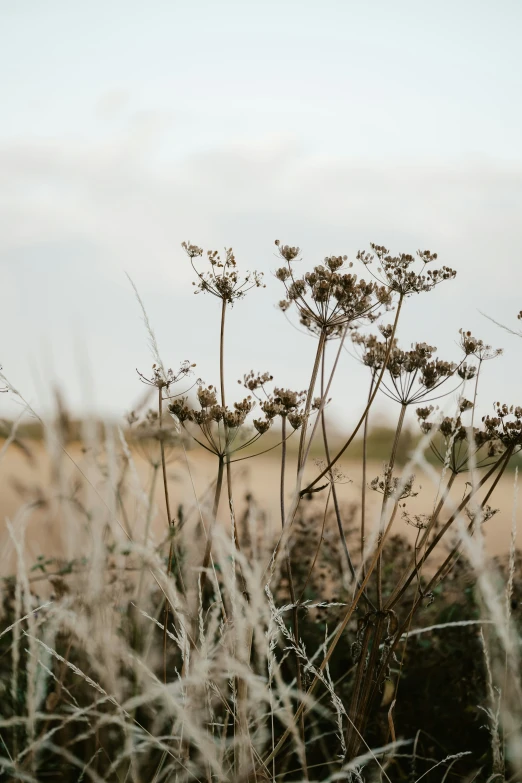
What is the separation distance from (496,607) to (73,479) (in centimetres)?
176

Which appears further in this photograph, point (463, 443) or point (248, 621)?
point (463, 443)

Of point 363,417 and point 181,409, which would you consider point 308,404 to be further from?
point 181,409

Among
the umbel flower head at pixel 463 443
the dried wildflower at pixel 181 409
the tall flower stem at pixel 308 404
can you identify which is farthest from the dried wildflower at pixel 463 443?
the dried wildflower at pixel 181 409

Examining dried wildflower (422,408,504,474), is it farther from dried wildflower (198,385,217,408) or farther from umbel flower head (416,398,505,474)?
dried wildflower (198,385,217,408)

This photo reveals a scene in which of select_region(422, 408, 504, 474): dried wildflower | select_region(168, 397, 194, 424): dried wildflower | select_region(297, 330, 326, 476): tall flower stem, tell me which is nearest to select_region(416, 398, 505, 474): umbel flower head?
select_region(422, 408, 504, 474): dried wildflower

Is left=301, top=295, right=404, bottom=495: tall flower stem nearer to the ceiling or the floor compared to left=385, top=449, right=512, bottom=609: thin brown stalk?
nearer to the ceiling

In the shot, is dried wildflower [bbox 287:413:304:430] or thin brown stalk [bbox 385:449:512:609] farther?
dried wildflower [bbox 287:413:304:430]

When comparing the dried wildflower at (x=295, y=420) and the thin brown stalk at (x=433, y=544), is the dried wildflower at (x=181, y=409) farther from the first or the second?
the thin brown stalk at (x=433, y=544)

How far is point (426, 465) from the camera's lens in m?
1.62

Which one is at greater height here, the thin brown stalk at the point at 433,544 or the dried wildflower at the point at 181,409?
the dried wildflower at the point at 181,409

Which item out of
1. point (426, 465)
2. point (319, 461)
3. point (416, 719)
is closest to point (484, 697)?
point (416, 719)

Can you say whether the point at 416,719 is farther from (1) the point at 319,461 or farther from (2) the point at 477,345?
(2) the point at 477,345

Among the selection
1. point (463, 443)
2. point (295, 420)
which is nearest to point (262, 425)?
point (295, 420)

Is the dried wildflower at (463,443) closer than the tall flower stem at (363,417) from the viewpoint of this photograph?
No
